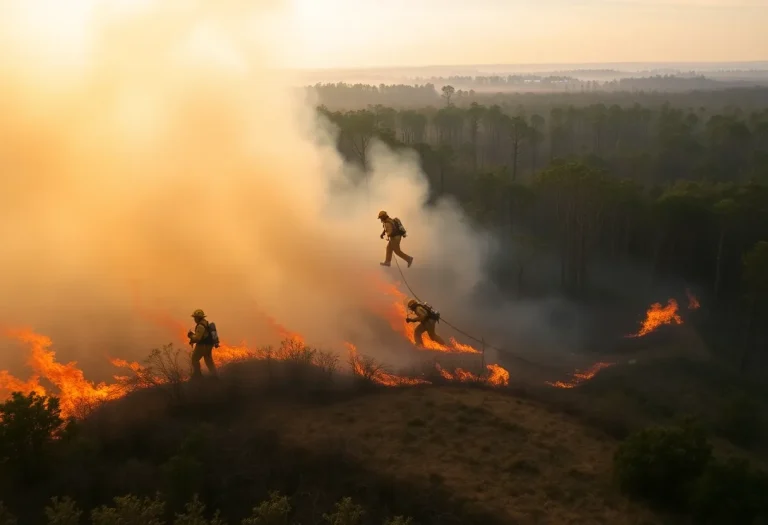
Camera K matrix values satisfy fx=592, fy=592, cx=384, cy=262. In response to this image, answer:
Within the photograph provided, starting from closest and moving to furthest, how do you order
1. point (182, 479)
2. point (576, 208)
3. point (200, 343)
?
point (182, 479)
point (200, 343)
point (576, 208)

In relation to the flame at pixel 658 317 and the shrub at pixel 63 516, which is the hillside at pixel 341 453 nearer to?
the shrub at pixel 63 516

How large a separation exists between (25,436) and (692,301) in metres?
32.0

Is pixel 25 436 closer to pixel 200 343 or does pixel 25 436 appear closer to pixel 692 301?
pixel 200 343

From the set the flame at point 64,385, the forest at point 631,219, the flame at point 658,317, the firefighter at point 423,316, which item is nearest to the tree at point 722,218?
the forest at point 631,219

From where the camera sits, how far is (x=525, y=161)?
71.0 meters

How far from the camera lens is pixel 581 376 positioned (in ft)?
79.7

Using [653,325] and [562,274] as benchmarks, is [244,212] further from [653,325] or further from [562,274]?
[653,325]

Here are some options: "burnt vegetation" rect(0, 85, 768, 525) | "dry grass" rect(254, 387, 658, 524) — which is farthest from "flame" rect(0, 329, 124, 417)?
"dry grass" rect(254, 387, 658, 524)

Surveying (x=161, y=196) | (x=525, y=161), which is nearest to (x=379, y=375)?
(x=161, y=196)

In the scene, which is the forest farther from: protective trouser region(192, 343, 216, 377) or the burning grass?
protective trouser region(192, 343, 216, 377)

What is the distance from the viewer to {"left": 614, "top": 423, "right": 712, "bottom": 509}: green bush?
14.3m

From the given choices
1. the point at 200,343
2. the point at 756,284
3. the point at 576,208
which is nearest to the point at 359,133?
the point at 576,208

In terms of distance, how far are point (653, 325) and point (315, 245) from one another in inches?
704

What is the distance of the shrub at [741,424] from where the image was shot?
1989 cm
